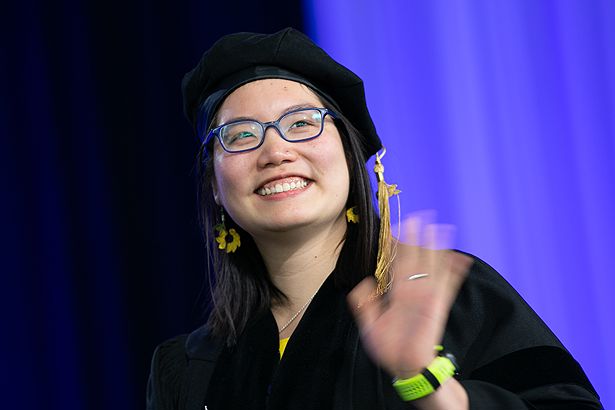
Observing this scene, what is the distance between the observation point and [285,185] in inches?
66.9

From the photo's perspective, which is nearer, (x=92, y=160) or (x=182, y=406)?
(x=182, y=406)

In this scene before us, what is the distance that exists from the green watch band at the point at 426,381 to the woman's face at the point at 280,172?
515 mm

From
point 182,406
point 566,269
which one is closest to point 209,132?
point 182,406

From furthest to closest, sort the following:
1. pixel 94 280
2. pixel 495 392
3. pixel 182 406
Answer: pixel 94 280
pixel 182 406
pixel 495 392

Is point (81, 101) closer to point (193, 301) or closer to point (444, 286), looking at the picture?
point (193, 301)

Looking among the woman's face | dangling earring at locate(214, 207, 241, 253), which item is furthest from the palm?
dangling earring at locate(214, 207, 241, 253)

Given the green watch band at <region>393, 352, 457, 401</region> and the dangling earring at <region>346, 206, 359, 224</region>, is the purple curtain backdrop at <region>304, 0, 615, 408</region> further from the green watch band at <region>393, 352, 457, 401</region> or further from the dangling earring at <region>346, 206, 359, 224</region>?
the green watch band at <region>393, 352, 457, 401</region>

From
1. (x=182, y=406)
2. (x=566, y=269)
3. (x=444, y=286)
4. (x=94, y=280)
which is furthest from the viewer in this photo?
(x=94, y=280)

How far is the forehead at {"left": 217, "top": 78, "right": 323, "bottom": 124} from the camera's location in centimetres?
174

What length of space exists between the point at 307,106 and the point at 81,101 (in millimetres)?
1223

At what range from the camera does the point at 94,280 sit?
273 cm

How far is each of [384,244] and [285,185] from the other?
23cm

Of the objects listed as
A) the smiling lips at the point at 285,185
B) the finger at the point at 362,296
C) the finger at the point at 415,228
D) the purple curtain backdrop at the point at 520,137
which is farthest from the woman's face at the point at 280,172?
the purple curtain backdrop at the point at 520,137

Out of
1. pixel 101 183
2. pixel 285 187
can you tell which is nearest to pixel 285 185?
pixel 285 187
